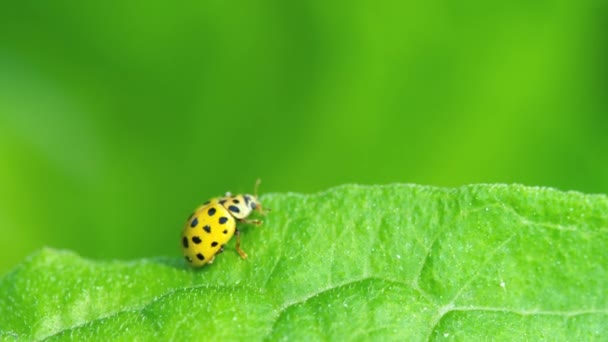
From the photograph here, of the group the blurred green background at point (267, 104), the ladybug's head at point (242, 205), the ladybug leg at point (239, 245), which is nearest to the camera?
the ladybug leg at point (239, 245)

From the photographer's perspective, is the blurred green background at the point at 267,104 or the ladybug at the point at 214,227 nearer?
the ladybug at the point at 214,227

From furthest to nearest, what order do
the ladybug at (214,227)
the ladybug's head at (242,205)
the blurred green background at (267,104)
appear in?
the blurred green background at (267,104)
the ladybug's head at (242,205)
the ladybug at (214,227)

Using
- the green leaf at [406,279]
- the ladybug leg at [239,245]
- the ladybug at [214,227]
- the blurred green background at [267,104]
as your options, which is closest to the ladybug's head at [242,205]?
the ladybug at [214,227]

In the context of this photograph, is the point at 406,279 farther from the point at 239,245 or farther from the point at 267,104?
the point at 267,104

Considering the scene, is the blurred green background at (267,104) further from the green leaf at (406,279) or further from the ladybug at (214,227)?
the green leaf at (406,279)

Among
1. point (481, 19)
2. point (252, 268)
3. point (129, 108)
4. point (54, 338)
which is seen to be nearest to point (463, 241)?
point (252, 268)

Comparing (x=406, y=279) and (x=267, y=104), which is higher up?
(x=267, y=104)

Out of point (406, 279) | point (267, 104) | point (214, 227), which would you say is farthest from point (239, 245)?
point (267, 104)
